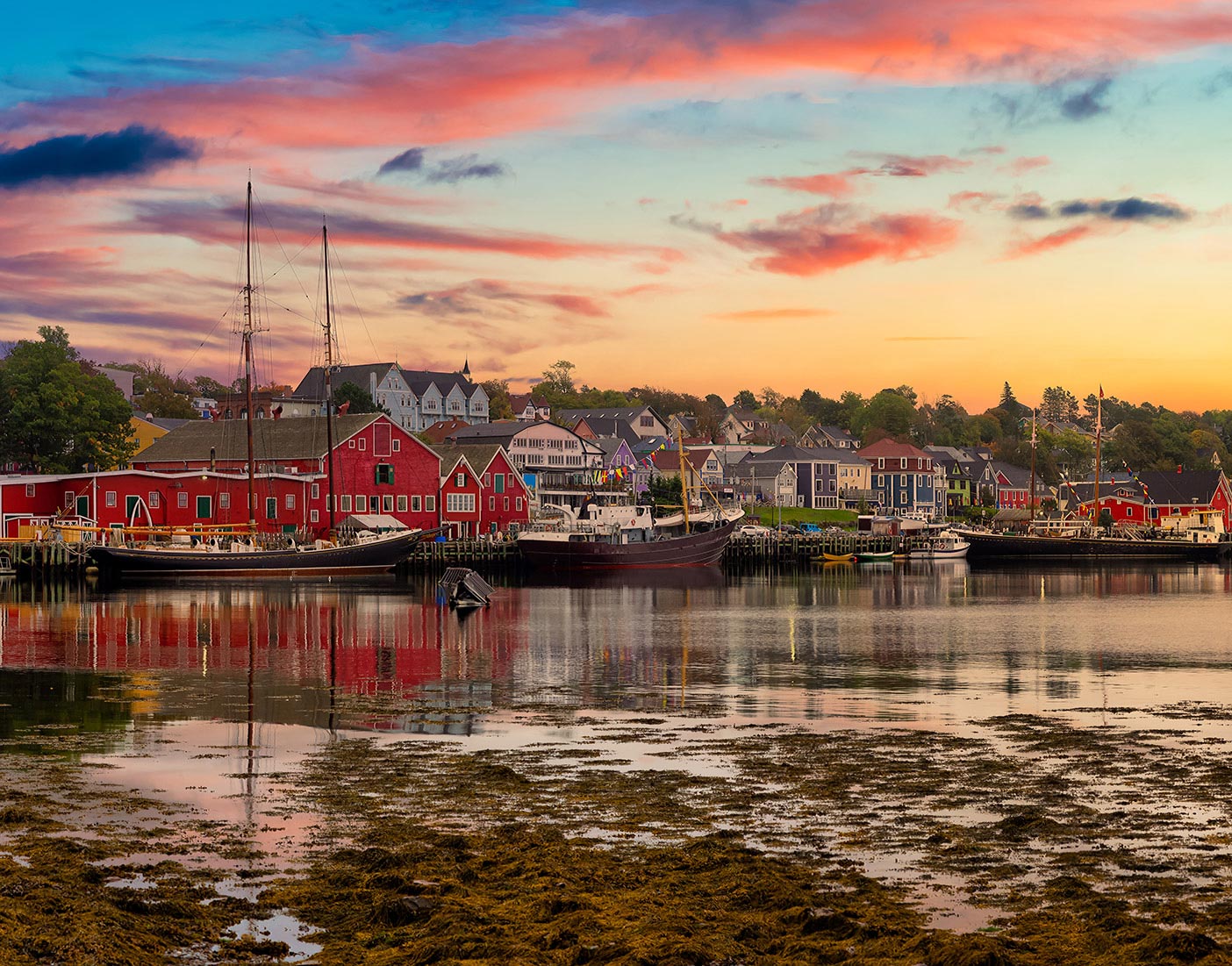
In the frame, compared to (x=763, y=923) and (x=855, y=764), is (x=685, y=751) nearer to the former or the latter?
(x=855, y=764)

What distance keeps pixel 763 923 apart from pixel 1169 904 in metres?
3.48

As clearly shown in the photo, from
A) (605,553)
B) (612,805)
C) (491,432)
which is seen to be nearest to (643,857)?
(612,805)

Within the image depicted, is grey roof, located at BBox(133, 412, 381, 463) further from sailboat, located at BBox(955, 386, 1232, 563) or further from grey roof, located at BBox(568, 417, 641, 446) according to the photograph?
grey roof, located at BBox(568, 417, 641, 446)

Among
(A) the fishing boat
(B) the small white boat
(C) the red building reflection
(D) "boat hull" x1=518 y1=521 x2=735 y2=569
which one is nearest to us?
(C) the red building reflection

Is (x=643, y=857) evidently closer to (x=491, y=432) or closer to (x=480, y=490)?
(x=480, y=490)

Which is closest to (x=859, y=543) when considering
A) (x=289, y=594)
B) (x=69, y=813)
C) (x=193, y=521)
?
(x=193, y=521)

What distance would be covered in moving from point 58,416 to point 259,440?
2003 cm

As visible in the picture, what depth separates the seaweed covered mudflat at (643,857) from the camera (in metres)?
10.6

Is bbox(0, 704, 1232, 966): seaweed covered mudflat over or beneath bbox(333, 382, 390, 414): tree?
beneath

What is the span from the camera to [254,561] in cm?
7781

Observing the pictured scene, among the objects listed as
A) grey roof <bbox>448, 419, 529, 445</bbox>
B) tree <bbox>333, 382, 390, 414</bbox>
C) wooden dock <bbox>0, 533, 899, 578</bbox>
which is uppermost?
tree <bbox>333, 382, 390, 414</bbox>

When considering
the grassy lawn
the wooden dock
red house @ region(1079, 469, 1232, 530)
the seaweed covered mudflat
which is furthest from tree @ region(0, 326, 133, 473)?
red house @ region(1079, 469, 1232, 530)

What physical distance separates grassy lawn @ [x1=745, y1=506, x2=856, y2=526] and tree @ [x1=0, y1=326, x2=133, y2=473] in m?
66.1

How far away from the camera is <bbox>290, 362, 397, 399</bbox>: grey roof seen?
17200cm
